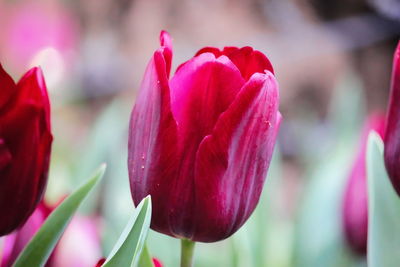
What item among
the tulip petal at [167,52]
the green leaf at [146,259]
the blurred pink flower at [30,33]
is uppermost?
the blurred pink flower at [30,33]

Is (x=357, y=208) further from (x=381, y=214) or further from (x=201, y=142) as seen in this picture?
(x=201, y=142)

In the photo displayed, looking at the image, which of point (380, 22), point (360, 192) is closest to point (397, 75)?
point (360, 192)

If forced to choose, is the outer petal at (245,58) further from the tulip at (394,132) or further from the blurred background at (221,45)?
the blurred background at (221,45)

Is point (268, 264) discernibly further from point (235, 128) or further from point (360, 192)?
point (235, 128)

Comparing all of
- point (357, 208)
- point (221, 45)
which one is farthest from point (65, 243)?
point (221, 45)

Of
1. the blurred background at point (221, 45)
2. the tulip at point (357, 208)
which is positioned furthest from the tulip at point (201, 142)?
the blurred background at point (221, 45)
